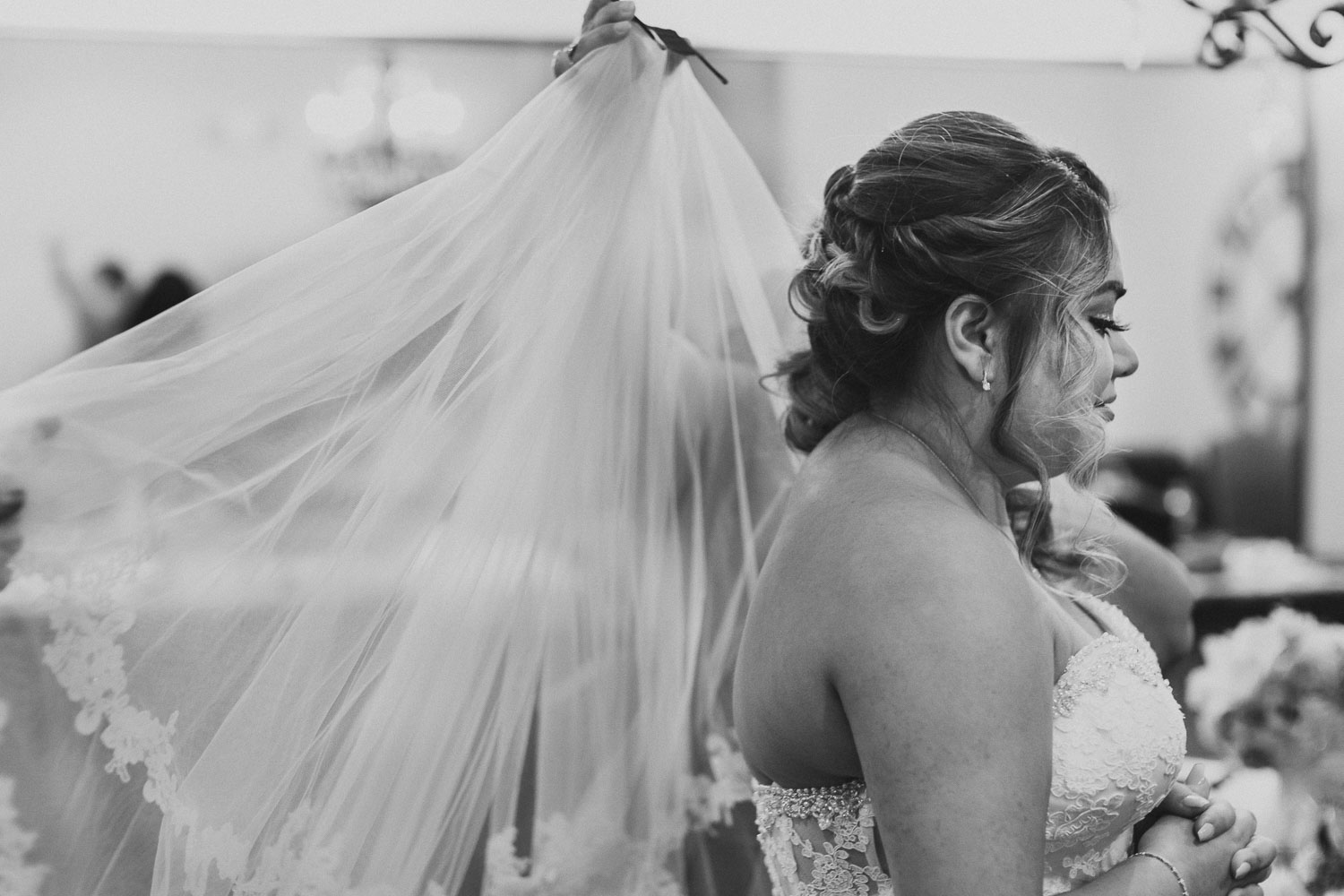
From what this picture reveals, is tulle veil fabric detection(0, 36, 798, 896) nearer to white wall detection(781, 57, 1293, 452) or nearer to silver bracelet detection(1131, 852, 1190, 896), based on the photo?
silver bracelet detection(1131, 852, 1190, 896)

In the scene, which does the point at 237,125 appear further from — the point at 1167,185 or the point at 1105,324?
the point at 1105,324

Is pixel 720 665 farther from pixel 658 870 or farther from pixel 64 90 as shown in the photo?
pixel 64 90

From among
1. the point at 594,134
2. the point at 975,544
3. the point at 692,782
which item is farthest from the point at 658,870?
the point at 594,134

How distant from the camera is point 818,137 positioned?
589cm

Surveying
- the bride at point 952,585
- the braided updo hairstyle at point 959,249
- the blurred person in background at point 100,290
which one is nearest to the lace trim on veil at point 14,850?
the bride at point 952,585

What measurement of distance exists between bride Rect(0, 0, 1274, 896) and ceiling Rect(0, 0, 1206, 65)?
4.40 m

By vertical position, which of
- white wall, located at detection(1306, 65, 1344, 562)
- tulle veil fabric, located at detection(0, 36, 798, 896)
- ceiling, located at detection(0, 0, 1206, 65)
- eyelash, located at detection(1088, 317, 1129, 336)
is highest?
ceiling, located at detection(0, 0, 1206, 65)

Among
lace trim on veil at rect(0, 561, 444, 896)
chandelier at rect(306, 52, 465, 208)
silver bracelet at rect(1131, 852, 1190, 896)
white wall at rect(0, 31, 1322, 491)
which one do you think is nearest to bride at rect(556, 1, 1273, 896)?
silver bracelet at rect(1131, 852, 1190, 896)

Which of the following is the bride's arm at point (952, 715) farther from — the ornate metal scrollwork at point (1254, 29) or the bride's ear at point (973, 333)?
the ornate metal scrollwork at point (1254, 29)

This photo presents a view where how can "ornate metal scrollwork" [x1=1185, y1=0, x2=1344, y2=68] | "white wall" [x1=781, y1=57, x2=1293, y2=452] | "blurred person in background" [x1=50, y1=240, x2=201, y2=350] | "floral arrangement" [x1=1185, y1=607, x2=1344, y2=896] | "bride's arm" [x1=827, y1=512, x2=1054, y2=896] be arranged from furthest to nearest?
"white wall" [x1=781, y1=57, x2=1293, y2=452], "blurred person in background" [x1=50, y1=240, x2=201, y2=350], "floral arrangement" [x1=1185, y1=607, x2=1344, y2=896], "ornate metal scrollwork" [x1=1185, y1=0, x2=1344, y2=68], "bride's arm" [x1=827, y1=512, x2=1054, y2=896]

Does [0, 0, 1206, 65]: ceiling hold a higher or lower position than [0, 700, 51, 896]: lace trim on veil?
higher

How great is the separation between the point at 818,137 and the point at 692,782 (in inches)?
188

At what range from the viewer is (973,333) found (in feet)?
3.66

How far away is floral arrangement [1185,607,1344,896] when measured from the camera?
1888mm
